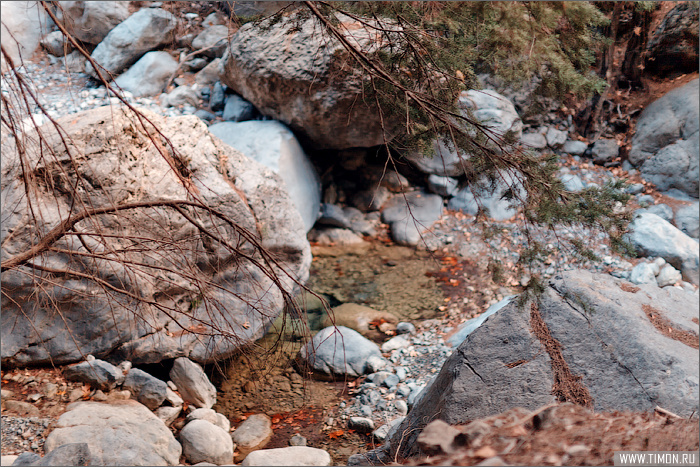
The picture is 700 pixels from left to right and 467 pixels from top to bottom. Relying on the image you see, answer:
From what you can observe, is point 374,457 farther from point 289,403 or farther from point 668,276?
point 668,276

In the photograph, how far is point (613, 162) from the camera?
7.90 metres

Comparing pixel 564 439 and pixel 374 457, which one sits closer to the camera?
pixel 564 439

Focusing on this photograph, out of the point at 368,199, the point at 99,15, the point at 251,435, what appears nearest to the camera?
the point at 251,435

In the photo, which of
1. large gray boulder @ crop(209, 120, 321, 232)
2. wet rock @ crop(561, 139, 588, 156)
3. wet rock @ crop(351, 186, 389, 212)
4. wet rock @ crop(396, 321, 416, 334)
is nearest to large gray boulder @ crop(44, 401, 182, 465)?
wet rock @ crop(396, 321, 416, 334)

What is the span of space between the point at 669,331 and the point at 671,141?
5.52 metres

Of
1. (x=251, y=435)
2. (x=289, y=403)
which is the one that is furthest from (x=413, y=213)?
(x=251, y=435)

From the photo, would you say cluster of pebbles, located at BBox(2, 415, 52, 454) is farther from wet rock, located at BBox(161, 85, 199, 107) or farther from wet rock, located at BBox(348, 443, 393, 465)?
wet rock, located at BBox(161, 85, 199, 107)

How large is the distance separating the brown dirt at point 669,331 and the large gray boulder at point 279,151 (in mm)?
4492

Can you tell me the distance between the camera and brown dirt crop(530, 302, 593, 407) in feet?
9.11

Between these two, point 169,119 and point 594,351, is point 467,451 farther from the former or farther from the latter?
point 169,119

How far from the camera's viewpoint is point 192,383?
4.30 m

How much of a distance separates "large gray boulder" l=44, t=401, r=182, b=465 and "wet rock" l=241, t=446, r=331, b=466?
24.7 inches

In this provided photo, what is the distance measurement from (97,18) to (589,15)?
24.7 ft

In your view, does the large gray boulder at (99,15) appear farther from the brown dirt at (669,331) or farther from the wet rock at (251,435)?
the brown dirt at (669,331)
